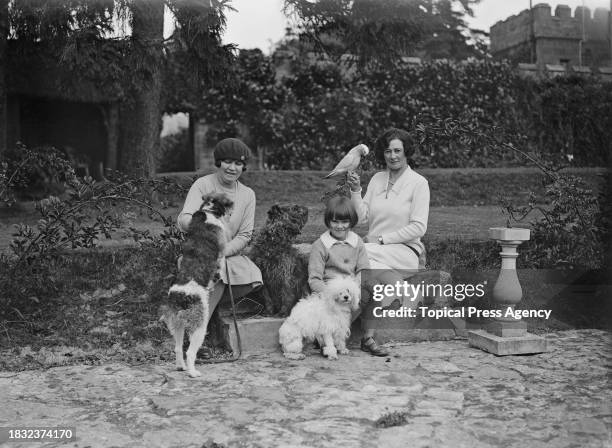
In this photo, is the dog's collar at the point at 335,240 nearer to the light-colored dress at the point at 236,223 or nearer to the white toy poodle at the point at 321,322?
the white toy poodle at the point at 321,322

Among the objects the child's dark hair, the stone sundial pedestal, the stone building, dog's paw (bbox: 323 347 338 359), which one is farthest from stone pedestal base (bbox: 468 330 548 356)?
the stone building

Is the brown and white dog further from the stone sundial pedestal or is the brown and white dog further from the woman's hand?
the stone sundial pedestal

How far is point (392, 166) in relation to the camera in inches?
190

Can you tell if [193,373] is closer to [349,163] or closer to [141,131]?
[349,163]

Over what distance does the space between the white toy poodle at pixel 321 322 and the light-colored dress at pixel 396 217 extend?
405mm

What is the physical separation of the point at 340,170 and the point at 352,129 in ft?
26.2

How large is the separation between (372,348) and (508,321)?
3.38ft

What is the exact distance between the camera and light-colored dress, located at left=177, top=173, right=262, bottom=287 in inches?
176

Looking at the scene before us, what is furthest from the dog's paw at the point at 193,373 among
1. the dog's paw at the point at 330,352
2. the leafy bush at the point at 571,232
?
the leafy bush at the point at 571,232

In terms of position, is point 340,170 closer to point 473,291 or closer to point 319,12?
point 473,291

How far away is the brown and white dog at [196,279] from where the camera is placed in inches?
152

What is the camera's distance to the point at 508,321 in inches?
176

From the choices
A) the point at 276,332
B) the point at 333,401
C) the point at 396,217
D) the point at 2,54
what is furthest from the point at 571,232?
the point at 2,54

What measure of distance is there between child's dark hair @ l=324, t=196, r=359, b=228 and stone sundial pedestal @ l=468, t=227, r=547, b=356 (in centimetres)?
106
